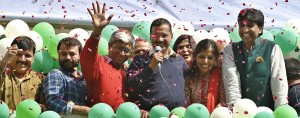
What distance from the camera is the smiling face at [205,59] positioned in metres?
6.41

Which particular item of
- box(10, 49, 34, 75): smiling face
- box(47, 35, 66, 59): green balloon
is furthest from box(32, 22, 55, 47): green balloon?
box(10, 49, 34, 75): smiling face

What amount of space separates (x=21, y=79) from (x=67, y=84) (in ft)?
1.02

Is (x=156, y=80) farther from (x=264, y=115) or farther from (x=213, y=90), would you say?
(x=264, y=115)

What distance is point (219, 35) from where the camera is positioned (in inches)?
280

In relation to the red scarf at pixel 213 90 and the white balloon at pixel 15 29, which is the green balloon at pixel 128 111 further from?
the white balloon at pixel 15 29

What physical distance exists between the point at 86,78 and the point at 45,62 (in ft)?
1.88

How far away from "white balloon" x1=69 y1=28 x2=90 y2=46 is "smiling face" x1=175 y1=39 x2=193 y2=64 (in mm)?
669

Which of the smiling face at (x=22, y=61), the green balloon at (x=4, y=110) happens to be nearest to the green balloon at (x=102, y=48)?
the smiling face at (x=22, y=61)

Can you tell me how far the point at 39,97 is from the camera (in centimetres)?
644

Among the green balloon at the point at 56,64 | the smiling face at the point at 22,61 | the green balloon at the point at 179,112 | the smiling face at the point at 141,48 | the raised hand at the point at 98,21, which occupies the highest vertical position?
the raised hand at the point at 98,21

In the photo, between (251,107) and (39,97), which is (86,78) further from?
(251,107)

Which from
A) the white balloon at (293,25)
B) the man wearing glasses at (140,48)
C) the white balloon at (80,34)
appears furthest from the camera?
the white balloon at (293,25)

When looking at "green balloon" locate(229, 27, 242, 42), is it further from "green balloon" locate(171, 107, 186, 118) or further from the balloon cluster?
"green balloon" locate(171, 107, 186, 118)

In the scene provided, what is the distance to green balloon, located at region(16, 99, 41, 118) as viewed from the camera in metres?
6.01
